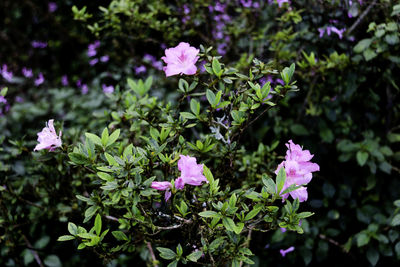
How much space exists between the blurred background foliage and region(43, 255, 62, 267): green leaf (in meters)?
0.02

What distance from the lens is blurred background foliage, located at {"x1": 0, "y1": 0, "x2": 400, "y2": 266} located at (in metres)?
1.85

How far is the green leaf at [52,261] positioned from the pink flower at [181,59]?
60.5 inches

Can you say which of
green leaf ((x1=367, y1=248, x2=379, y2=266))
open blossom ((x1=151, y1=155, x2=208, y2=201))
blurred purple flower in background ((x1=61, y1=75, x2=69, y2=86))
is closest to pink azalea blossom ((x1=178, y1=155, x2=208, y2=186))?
open blossom ((x1=151, y1=155, x2=208, y2=201))

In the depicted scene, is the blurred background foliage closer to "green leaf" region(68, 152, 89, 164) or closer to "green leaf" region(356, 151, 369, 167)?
"green leaf" region(356, 151, 369, 167)

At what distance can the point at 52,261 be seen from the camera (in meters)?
2.11

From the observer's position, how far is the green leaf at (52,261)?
2090 millimetres

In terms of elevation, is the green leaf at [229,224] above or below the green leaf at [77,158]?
below

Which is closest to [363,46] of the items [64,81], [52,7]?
[64,81]

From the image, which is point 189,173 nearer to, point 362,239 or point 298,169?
point 298,169

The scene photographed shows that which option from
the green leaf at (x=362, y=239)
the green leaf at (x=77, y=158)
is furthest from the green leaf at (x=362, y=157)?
the green leaf at (x=77, y=158)

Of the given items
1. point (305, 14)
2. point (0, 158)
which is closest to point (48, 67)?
point (0, 158)

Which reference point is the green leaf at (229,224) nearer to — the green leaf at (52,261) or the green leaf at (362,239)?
the green leaf at (362,239)

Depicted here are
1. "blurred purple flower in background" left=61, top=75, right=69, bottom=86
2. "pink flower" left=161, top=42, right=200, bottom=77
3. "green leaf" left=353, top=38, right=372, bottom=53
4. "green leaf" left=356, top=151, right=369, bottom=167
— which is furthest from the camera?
"blurred purple flower in background" left=61, top=75, right=69, bottom=86

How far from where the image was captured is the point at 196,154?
54.1 inches
